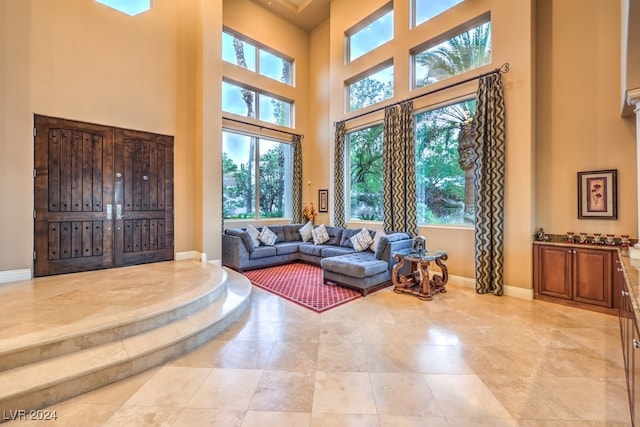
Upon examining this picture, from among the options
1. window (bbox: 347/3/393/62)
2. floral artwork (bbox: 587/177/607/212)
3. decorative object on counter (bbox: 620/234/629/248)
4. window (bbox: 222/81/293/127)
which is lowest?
decorative object on counter (bbox: 620/234/629/248)

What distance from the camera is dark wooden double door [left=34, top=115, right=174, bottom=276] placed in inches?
165

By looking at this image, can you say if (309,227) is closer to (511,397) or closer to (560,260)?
(560,260)

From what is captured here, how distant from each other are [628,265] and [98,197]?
681cm

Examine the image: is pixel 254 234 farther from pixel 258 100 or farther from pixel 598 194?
pixel 598 194

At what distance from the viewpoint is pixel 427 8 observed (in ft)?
17.5

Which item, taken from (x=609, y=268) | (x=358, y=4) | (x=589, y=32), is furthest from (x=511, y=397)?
(x=358, y=4)

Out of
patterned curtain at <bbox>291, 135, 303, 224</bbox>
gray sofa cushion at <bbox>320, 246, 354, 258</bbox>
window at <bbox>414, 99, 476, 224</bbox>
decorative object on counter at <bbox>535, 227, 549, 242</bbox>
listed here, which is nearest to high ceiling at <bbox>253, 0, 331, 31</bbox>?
patterned curtain at <bbox>291, 135, 303, 224</bbox>

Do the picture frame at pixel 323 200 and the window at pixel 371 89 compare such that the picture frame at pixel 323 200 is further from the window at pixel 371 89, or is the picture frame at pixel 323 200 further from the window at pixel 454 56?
the window at pixel 454 56

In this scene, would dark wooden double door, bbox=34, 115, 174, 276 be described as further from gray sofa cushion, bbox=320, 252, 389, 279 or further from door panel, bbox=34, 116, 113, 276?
gray sofa cushion, bbox=320, 252, 389, 279

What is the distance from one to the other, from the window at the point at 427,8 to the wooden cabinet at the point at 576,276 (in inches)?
173

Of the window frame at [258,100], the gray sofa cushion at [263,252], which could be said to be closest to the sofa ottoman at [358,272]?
the gray sofa cushion at [263,252]

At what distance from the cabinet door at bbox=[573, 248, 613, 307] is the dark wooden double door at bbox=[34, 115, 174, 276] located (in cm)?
659

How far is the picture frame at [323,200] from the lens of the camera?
7.50m

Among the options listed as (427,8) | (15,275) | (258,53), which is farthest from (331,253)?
(258,53)
